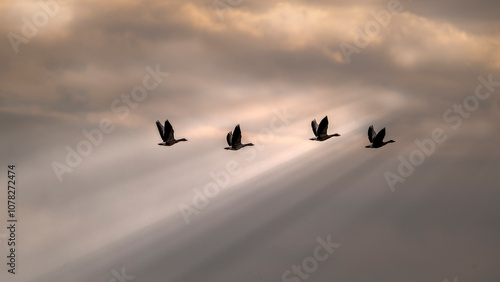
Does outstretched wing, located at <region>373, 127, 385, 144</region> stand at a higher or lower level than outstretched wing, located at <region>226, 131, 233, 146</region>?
lower

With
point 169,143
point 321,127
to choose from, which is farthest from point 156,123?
point 321,127

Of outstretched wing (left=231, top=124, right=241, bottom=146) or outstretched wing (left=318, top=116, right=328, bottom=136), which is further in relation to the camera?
outstretched wing (left=318, top=116, right=328, bottom=136)

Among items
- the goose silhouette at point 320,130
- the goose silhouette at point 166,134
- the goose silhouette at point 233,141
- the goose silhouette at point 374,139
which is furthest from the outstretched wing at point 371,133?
the goose silhouette at point 166,134

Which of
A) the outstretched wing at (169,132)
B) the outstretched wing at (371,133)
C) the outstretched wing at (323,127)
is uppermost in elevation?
the outstretched wing at (169,132)

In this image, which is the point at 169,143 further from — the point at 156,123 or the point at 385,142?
the point at 385,142

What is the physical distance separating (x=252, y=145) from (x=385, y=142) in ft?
63.1

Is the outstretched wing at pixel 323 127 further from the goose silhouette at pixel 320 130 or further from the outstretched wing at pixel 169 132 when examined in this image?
the outstretched wing at pixel 169 132

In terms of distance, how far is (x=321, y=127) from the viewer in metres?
170

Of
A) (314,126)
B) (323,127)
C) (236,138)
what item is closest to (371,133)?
(323,127)

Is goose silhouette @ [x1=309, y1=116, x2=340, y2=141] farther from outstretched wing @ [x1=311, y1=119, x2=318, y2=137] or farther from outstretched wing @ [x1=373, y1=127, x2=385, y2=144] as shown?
outstretched wing @ [x1=373, y1=127, x2=385, y2=144]

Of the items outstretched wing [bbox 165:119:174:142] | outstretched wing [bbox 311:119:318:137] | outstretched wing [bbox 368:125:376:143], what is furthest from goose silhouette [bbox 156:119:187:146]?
outstretched wing [bbox 368:125:376:143]

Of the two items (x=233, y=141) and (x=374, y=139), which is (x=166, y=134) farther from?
(x=374, y=139)

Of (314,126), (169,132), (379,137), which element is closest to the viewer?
(169,132)

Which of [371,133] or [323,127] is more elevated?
[323,127]
